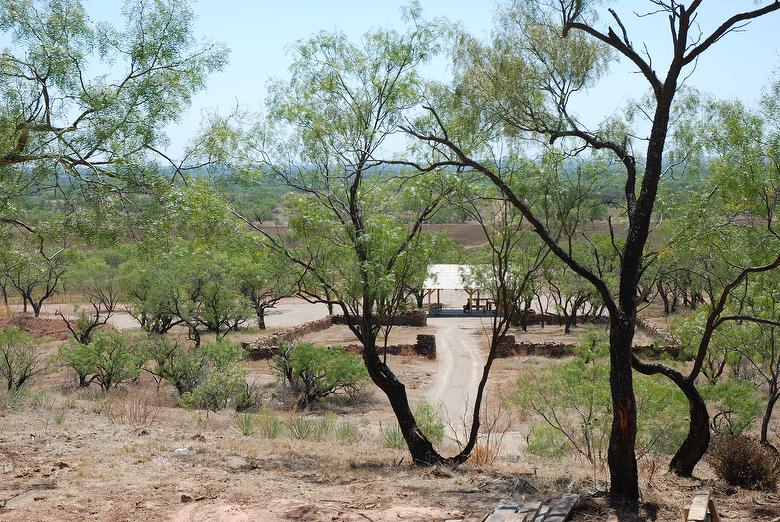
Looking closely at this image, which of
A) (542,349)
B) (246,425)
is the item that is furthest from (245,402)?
(542,349)

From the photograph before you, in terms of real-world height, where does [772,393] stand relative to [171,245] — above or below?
A: below

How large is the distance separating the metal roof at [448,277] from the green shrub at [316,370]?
2079 centimetres

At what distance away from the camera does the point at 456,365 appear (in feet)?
102

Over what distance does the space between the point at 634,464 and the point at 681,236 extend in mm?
3423

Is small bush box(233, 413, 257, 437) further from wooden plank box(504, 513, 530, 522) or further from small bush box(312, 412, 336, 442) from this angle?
wooden plank box(504, 513, 530, 522)

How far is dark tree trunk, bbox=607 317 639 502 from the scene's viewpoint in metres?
8.00

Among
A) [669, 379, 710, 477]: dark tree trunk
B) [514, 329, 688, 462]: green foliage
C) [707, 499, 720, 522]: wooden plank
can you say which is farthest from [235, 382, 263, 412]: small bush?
[707, 499, 720, 522]: wooden plank

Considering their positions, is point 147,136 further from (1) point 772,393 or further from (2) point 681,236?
(1) point 772,393

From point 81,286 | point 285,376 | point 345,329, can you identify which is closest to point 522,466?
point 285,376

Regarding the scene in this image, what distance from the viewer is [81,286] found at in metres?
41.5

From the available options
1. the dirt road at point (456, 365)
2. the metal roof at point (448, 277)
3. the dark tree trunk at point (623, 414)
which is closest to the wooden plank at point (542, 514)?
the dark tree trunk at point (623, 414)

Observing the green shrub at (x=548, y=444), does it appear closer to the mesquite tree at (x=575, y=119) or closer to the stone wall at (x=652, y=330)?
the mesquite tree at (x=575, y=119)

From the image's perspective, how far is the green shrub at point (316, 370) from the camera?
23719 mm

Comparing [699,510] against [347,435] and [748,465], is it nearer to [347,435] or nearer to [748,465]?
[748,465]
